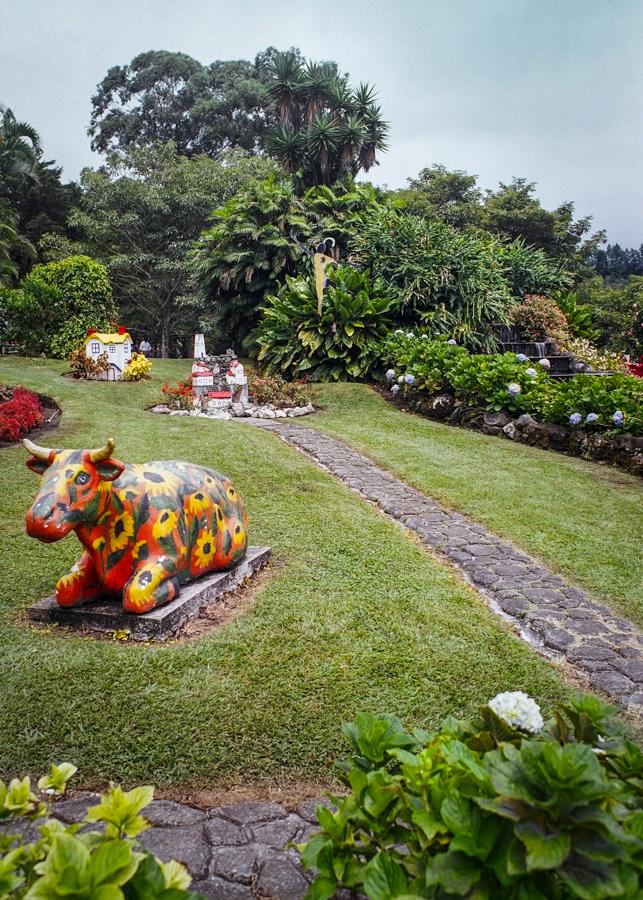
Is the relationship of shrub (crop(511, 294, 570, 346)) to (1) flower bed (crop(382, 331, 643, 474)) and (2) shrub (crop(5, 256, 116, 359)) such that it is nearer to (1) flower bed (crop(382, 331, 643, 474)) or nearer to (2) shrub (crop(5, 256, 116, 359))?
(1) flower bed (crop(382, 331, 643, 474))

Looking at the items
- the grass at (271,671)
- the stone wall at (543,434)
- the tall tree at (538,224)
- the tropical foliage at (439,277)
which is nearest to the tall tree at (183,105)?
the tall tree at (538,224)

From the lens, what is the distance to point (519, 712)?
5.56 ft

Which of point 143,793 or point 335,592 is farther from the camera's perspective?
point 335,592

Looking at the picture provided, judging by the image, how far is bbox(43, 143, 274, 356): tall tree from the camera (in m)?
23.7

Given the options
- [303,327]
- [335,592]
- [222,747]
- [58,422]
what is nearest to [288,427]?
[58,422]

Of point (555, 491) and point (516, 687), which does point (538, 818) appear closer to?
point (516, 687)

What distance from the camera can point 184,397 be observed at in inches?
495

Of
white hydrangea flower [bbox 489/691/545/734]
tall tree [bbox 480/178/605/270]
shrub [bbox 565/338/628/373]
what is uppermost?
tall tree [bbox 480/178/605/270]

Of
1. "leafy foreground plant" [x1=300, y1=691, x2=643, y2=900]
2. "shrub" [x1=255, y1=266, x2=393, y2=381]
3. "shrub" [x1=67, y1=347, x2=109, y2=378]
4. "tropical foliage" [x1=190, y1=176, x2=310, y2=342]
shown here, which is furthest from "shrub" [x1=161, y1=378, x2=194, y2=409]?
"leafy foreground plant" [x1=300, y1=691, x2=643, y2=900]

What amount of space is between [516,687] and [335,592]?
1492 mm

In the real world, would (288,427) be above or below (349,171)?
below

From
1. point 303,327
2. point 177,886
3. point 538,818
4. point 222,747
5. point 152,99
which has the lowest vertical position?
point 222,747

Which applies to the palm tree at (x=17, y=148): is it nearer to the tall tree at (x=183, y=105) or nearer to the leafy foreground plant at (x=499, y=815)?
the tall tree at (x=183, y=105)

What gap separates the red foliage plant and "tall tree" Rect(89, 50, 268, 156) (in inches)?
1180
